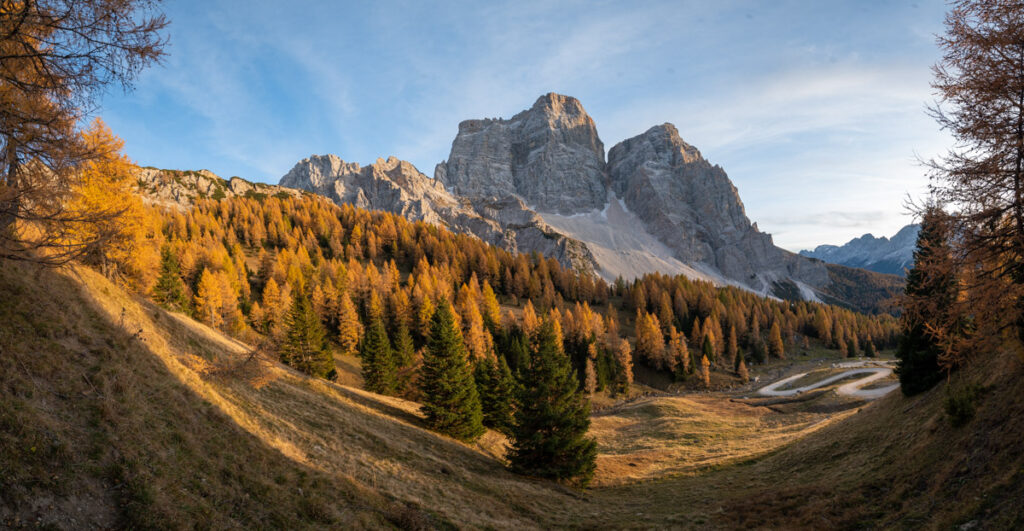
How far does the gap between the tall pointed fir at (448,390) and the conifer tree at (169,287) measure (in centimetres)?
3182

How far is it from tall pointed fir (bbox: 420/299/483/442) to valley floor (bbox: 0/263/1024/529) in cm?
257

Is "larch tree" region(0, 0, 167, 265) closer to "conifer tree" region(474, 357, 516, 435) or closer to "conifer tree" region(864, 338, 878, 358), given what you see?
"conifer tree" region(474, 357, 516, 435)

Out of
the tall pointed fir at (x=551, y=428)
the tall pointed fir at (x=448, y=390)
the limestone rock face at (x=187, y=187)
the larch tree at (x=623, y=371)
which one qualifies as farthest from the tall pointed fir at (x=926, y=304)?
the limestone rock face at (x=187, y=187)

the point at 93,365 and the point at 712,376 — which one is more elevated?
the point at 93,365

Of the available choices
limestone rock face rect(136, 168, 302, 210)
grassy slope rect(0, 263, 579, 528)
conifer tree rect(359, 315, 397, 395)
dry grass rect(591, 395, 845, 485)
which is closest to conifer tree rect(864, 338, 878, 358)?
dry grass rect(591, 395, 845, 485)

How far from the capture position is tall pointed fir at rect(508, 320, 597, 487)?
23578 mm

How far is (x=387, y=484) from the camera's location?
14.7 m

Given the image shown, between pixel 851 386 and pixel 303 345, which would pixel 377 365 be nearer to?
pixel 303 345

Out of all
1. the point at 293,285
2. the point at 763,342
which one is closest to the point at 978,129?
the point at 293,285

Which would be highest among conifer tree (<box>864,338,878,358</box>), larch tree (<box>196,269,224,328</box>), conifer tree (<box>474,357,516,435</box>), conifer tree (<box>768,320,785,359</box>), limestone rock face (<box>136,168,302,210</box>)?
limestone rock face (<box>136,168,302,210</box>)

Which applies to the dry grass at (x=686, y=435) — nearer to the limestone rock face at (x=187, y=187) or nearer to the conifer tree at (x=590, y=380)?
the conifer tree at (x=590, y=380)

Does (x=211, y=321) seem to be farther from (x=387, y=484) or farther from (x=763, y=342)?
(x=763, y=342)

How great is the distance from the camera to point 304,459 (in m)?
13.6

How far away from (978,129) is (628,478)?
81.0ft
